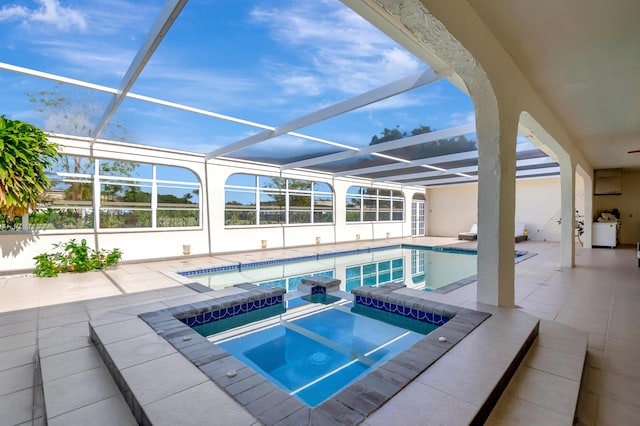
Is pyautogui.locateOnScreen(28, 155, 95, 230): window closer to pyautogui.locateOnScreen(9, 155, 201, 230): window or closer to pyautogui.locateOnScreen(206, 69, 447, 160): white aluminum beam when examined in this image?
pyautogui.locateOnScreen(9, 155, 201, 230): window

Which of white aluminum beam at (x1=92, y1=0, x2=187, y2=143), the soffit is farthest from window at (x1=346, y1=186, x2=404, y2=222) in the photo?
white aluminum beam at (x1=92, y1=0, x2=187, y2=143)

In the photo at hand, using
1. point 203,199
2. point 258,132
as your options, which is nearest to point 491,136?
point 258,132

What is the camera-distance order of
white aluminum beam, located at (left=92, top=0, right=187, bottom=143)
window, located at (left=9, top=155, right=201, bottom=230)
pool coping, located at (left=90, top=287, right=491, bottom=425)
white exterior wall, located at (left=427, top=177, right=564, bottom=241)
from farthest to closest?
white exterior wall, located at (left=427, top=177, right=564, bottom=241) < window, located at (left=9, top=155, right=201, bottom=230) < white aluminum beam, located at (left=92, top=0, right=187, bottom=143) < pool coping, located at (left=90, top=287, right=491, bottom=425)

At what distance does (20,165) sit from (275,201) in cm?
698

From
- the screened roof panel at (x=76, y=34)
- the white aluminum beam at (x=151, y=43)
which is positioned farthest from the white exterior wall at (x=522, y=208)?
the screened roof panel at (x=76, y=34)

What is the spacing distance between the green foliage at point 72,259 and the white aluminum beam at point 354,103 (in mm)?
4204

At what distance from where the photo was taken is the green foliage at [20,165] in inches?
201

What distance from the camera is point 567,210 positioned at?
674cm

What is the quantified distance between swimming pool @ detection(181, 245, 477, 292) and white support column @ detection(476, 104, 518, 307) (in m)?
2.04

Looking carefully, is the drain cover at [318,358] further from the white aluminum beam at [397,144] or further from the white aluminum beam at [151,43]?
the white aluminum beam at [397,144]

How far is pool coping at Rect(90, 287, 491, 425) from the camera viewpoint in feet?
5.51

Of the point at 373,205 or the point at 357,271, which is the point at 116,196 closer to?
the point at 357,271

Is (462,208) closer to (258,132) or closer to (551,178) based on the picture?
(551,178)

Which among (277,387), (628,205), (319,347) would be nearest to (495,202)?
(319,347)
